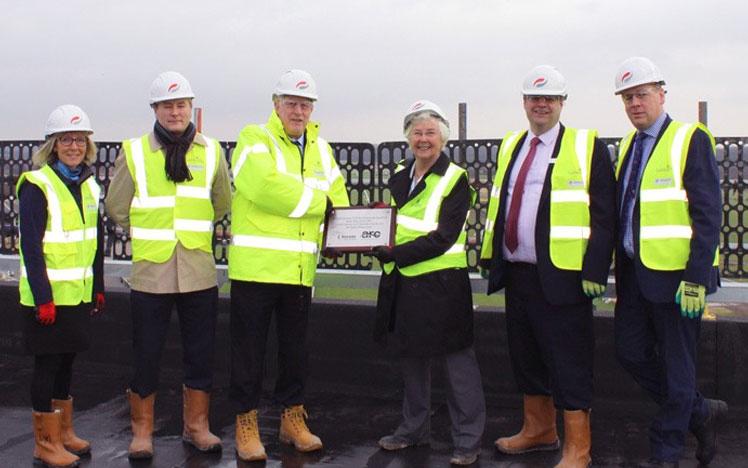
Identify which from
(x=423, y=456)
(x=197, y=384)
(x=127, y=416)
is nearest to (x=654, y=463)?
(x=423, y=456)

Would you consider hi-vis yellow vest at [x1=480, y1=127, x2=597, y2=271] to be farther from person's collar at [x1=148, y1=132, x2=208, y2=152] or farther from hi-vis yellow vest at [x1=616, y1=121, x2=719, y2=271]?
person's collar at [x1=148, y1=132, x2=208, y2=152]

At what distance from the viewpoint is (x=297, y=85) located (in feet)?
16.6

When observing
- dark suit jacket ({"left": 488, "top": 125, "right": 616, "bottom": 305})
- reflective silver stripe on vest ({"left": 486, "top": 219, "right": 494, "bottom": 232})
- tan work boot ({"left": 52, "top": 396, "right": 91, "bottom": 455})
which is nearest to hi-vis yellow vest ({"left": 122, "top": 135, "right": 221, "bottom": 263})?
tan work boot ({"left": 52, "top": 396, "right": 91, "bottom": 455})

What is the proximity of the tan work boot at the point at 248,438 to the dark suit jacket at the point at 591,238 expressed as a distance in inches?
72.6

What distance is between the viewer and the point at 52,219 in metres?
5.09

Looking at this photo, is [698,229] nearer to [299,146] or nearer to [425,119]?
[425,119]

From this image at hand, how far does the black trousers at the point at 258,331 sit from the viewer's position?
5176 mm

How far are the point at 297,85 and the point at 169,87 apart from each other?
29.1 inches

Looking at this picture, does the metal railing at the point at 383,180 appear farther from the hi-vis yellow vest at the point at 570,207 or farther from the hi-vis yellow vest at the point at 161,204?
the hi-vis yellow vest at the point at 161,204

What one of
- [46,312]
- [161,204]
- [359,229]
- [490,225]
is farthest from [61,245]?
[490,225]

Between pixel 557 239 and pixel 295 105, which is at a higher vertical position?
pixel 295 105

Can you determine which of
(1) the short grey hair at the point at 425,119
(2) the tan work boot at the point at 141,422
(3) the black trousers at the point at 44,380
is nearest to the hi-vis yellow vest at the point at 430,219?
(1) the short grey hair at the point at 425,119

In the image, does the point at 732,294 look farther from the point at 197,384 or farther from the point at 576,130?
the point at 197,384

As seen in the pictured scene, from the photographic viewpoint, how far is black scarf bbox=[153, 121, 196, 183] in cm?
518
